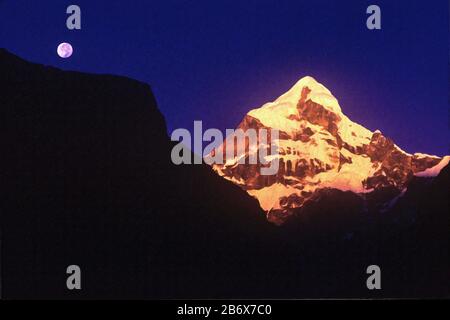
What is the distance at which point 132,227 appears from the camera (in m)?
4.79

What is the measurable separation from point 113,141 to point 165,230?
29.7 inches

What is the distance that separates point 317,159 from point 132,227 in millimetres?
1472

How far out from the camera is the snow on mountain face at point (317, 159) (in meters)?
4.80

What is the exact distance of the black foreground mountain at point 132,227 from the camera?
4.71 meters

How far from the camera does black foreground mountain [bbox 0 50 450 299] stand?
4.71 metres

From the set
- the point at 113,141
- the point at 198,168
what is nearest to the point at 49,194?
the point at 113,141

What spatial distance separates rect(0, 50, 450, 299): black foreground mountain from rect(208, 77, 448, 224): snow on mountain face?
0.20 meters

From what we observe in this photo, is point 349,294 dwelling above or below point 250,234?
below

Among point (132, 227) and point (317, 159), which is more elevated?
point (317, 159)

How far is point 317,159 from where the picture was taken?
Result: 488cm

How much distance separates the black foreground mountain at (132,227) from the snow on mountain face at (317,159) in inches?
7.8
